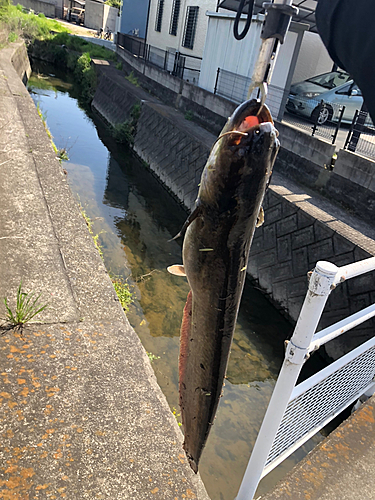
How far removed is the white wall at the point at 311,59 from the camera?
614 inches

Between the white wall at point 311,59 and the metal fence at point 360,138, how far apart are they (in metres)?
8.52

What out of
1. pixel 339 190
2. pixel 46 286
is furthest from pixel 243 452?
pixel 339 190

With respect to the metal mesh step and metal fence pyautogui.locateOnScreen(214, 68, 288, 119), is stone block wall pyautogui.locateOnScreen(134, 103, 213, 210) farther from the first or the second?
the metal mesh step

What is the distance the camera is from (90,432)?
271 cm

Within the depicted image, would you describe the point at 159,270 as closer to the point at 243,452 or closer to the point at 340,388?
the point at 243,452

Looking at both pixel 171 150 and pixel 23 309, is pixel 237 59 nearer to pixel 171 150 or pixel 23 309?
pixel 171 150

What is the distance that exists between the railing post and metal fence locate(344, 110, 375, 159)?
24.5 ft

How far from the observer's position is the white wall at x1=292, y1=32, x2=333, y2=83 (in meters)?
15.6

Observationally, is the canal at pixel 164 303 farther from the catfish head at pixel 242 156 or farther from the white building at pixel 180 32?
the white building at pixel 180 32

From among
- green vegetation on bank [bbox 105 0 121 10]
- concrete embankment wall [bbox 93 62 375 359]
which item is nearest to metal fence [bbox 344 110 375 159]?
concrete embankment wall [bbox 93 62 375 359]

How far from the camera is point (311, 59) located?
52.6ft

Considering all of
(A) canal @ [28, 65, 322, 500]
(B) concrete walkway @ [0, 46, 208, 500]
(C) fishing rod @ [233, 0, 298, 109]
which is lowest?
(A) canal @ [28, 65, 322, 500]

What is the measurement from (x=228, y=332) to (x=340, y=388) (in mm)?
2490

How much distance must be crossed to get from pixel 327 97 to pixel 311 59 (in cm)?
364
